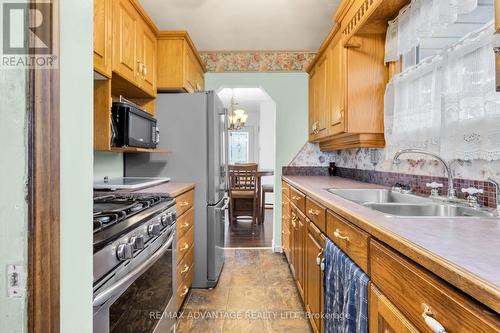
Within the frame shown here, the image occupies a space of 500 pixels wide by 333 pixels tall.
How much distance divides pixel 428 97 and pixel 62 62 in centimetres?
177

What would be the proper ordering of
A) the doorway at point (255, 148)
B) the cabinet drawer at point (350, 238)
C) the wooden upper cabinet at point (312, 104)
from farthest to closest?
the doorway at point (255, 148), the wooden upper cabinet at point (312, 104), the cabinet drawer at point (350, 238)

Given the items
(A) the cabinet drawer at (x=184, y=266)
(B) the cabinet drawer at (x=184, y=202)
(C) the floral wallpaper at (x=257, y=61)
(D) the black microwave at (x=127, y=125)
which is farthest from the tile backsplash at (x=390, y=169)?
(D) the black microwave at (x=127, y=125)

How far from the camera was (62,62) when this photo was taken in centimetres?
59

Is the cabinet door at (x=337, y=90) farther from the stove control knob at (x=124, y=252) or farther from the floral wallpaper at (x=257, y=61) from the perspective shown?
the stove control knob at (x=124, y=252)

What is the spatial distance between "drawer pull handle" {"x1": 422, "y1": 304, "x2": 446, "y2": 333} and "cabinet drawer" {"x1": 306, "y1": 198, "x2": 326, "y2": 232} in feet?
2.91

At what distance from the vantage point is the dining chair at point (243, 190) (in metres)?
4.86

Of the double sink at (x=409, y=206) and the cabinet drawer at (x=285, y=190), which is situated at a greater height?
the double sink at (x=409, y=206)

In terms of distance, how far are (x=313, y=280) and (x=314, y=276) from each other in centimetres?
4

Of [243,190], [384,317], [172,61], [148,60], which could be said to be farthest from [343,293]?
[243,190]

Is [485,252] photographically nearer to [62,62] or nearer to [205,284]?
[62,62]

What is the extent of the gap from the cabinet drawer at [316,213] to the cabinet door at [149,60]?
5.05 ft

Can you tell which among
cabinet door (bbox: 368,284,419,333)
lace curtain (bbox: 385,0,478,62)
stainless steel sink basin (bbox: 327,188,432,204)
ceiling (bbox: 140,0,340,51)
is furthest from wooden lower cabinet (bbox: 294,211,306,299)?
ceiling (bbox: 140,0,340,51)

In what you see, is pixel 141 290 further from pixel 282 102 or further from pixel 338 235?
pixel 282 102

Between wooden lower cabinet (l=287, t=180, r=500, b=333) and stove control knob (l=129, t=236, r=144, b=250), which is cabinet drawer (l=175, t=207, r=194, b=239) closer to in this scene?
stove control knob (l=129, t=236, r=144, b=250)
